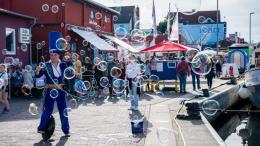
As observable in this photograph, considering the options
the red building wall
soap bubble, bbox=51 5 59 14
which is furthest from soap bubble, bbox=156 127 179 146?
soap bubble, bbox=51 5 59 14

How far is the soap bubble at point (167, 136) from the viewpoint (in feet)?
30.3

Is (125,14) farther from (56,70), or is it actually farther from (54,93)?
(54,93)

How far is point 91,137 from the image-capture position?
32.8 ft

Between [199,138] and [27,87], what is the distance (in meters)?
11.1

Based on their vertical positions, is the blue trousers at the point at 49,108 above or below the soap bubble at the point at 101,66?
below

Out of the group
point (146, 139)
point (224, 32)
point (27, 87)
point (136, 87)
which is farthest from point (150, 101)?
point (224, 32)

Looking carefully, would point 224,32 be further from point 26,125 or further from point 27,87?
point 26,125

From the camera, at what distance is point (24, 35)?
22.8 metres

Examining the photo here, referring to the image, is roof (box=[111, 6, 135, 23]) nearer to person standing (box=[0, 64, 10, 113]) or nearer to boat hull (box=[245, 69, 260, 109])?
boat hull (box=[245, 69, 260, 109])

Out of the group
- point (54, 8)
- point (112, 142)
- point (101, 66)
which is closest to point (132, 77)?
point (101, 66)

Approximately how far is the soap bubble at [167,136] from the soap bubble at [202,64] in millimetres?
8674

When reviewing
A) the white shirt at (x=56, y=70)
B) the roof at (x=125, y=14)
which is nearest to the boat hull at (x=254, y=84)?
the white shirt at (x=56, y=70)

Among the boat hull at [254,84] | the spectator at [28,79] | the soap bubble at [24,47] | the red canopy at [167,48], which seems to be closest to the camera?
the spectator at [28,79]

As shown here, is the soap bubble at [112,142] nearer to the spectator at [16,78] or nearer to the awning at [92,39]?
the spectator at [16,78]
